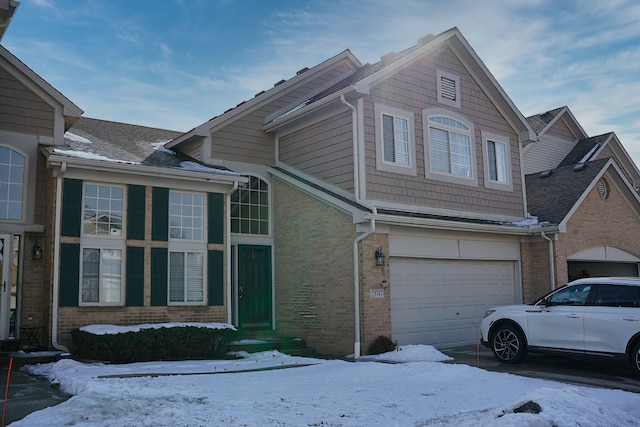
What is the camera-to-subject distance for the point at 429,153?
51.2 feet

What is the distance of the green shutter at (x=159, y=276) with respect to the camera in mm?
12977

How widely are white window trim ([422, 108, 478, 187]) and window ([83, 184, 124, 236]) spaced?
764 cm

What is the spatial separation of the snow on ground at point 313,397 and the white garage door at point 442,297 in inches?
132

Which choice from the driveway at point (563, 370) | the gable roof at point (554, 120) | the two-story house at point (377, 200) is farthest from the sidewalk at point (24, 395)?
the gable roof at point (554, 120)

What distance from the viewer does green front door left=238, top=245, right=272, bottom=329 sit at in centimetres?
1525

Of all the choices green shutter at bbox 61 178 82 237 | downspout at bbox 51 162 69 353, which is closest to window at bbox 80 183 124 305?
green shutter at bbox 61 178 82 237

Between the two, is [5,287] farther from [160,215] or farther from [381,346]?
[381,346]

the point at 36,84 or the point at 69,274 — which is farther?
the point at 36,84

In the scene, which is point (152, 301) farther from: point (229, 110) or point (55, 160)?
point (229, 110)

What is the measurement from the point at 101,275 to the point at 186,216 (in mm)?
2310

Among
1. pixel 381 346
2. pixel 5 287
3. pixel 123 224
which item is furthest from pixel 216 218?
pixel 381 346

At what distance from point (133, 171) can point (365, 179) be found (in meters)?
5.23

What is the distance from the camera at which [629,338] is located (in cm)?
1012

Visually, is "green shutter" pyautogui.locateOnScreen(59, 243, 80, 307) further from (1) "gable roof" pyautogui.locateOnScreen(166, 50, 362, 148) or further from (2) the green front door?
(1) "gable roof" pyautogui.locateOnScreen(166, 50, 362, 148)
